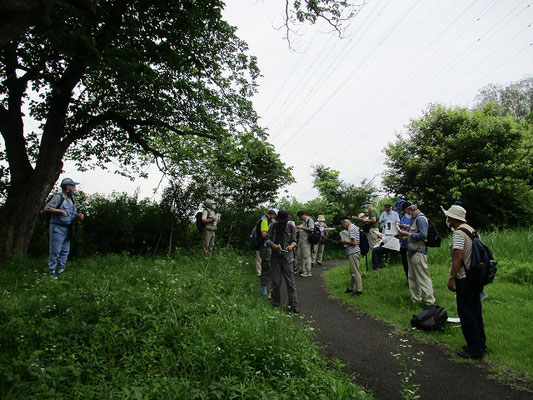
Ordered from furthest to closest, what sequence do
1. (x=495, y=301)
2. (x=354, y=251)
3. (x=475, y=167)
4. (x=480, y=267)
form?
(x=475, y=167)
(x=354, y=251)
(x=495, y=301)
(x=480, y=267)

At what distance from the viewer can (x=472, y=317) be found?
4156mm

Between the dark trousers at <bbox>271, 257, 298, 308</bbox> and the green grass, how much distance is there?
152cm

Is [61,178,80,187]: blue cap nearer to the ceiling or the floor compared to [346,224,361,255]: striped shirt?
nearer to the ceiling

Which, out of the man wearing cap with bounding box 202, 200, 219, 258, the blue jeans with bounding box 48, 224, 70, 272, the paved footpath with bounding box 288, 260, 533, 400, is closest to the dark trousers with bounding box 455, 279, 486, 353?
the paved footpath with bounding box 288, 260, 533, 400

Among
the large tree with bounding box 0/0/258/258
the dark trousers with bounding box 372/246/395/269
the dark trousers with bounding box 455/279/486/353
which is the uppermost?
the large tree with bounding box 0/0/258/258

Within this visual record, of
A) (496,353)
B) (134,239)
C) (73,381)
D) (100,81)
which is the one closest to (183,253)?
(134,239)

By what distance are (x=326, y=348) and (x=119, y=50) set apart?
840 centimetres

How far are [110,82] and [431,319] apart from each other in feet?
31.6

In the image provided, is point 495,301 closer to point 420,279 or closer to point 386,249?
point 420,279

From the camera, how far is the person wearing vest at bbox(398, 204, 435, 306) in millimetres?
6035

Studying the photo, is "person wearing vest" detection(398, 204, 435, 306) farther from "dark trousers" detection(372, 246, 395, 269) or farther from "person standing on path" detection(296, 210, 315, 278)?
"person standing on path" detection(296, 210, 315, 278)

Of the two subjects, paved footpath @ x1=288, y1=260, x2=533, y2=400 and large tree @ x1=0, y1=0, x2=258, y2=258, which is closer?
paved footpath @ x1=288, y1=260, x2=533, y2=400

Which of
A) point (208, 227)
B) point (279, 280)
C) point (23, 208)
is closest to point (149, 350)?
point (279, 280)

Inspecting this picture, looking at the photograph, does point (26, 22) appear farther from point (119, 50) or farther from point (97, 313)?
point (119, 50)
